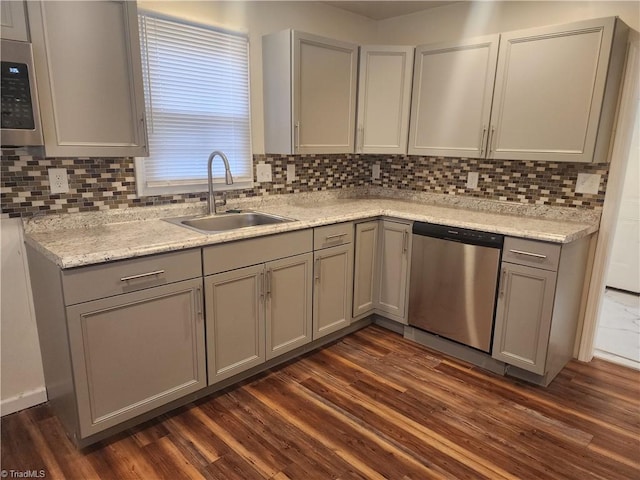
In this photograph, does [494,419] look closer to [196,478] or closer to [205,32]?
[196,478]

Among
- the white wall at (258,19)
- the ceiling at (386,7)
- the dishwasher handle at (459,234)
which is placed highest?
the ceiling at (386,7)

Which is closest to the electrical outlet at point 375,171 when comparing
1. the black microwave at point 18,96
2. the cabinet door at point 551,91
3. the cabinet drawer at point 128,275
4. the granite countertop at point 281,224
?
the granite countertop at point 281,224

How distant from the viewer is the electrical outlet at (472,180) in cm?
319

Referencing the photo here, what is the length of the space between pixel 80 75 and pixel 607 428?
305 cm

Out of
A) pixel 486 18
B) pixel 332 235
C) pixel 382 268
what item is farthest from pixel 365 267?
pixel 486 18

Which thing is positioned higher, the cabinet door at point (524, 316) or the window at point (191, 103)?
the window at point (191, 103)

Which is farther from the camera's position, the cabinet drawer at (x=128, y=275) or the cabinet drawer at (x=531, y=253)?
the cabinet drawer at (x=531, y=253)

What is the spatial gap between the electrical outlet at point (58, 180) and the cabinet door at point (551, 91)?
99.3 inches

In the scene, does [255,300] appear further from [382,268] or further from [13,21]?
[13,21]

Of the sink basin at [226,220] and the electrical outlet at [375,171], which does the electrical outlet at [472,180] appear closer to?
the electrical outlet at [375,171]

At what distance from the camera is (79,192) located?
2.24 meters

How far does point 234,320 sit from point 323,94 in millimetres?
1685

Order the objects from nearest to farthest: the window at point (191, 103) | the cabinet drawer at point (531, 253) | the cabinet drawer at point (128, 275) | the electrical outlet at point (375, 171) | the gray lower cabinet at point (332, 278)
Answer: the cabinet drawer at point (128, 275), the cabinet drawer at point (531, 253), the window at point (191, 103), the gray lower cabinet at point (332, 278), the electrical outlet at point (375, 171)

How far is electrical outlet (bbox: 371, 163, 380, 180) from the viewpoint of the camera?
12.7 ft
